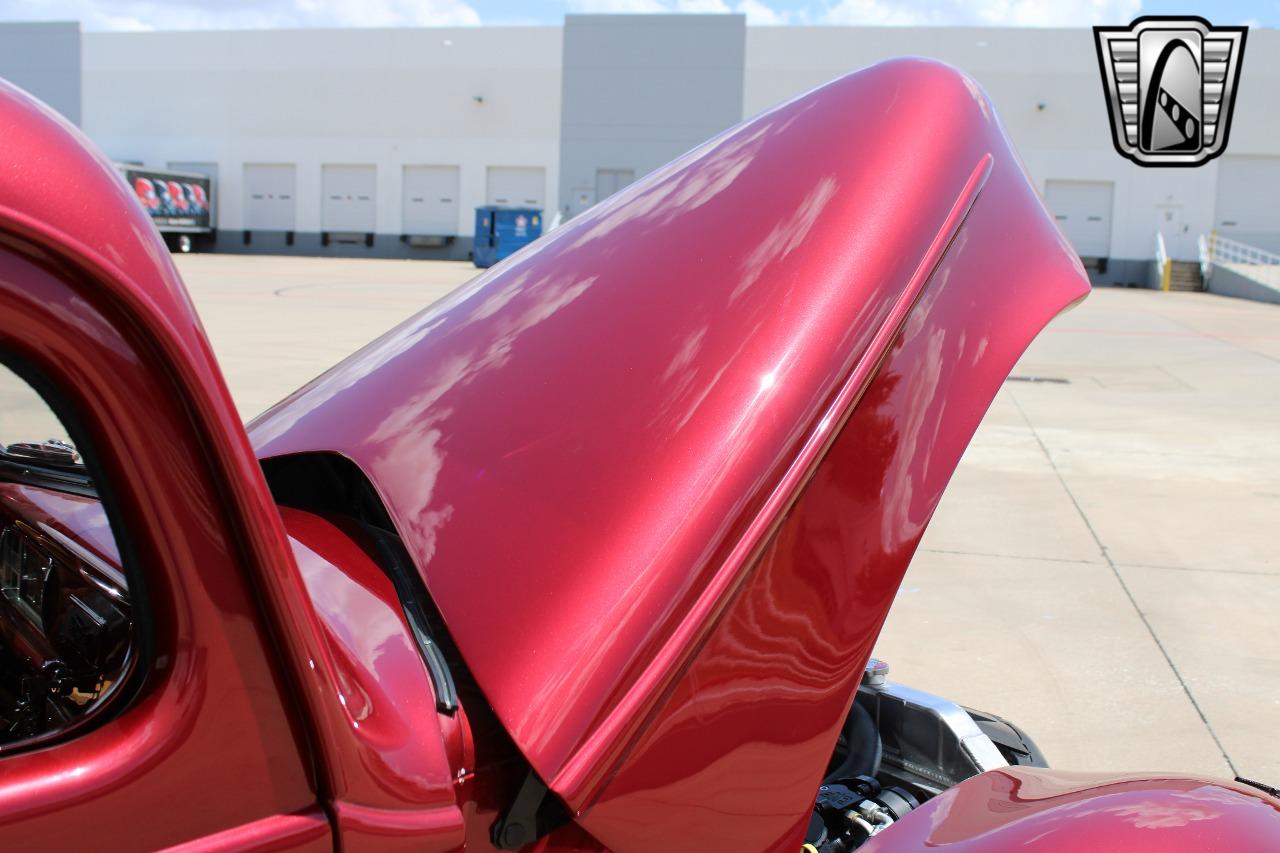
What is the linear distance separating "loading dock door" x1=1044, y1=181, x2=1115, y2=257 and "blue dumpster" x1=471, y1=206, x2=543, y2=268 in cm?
1805

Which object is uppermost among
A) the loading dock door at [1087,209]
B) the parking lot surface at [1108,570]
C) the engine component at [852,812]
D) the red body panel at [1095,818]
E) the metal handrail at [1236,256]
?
the red body panel at [1095,818]

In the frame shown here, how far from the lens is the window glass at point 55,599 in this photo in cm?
98

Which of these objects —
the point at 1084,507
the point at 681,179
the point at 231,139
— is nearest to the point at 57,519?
the point at 681,179

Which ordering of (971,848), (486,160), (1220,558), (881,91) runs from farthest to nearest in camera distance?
(486,160) → (1220,558) → (881,91) → (971,848)

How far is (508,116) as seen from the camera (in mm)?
41969

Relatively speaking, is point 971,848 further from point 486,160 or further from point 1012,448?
point 486,160

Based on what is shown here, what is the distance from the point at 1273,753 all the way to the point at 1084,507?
314cm

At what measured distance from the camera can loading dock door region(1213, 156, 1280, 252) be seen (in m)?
37.6

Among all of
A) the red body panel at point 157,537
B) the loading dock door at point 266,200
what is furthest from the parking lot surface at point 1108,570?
the loading dock door at point 266,200

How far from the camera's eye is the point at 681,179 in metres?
1.75

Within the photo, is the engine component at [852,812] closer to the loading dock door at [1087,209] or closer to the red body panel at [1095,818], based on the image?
the red body panel at [1095,818]

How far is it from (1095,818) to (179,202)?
42590 millimetres

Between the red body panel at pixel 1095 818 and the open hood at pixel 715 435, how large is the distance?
18 centimetres

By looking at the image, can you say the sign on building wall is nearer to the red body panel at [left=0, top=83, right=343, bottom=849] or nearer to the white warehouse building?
the white warehouse building
